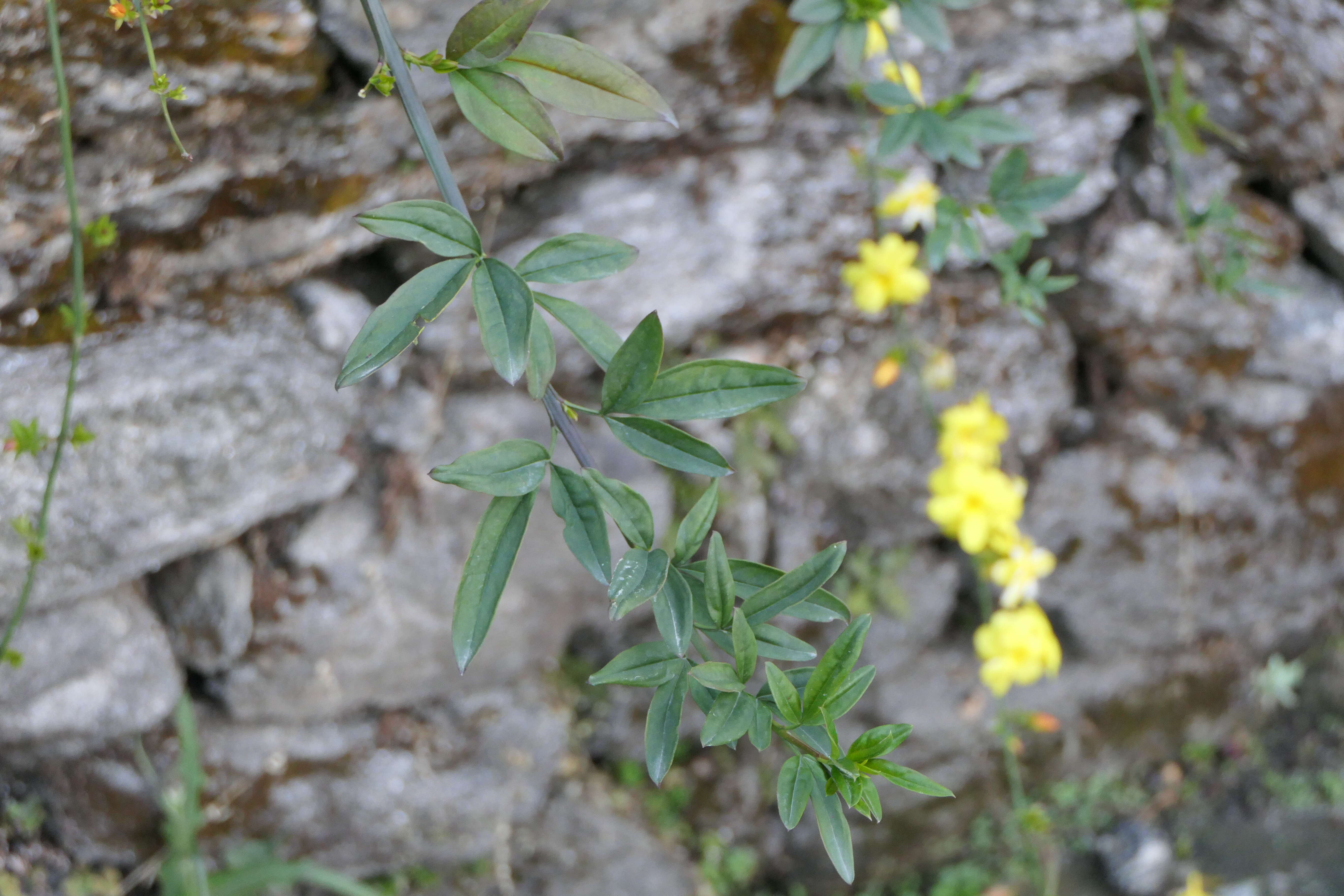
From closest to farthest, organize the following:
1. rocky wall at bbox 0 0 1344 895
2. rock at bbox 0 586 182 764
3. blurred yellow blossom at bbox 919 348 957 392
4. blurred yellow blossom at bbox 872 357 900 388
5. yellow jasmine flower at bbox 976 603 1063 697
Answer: rocky wall at bbox 0 0 1344 895 → rock at bbox 0 586 182 764 → yellow jasmine flower at bbox 976 603 1063 697 → blurred yellow blossom at bbox 872 357 900 388 → blurred yellow blossom at bbox 919 348 957 392

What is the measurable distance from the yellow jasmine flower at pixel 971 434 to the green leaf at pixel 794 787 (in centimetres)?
97

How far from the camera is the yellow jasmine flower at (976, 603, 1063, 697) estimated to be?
→ 1481 millimetres

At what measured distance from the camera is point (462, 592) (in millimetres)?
664

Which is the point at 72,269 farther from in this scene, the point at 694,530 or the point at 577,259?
the point at 694,530

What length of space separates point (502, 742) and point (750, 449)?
0.78m

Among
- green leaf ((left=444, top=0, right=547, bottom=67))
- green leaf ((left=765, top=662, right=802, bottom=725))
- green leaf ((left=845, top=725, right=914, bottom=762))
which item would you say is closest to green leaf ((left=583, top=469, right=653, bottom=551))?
green leaf ((left=765, top=662, right=802, bottom=725))

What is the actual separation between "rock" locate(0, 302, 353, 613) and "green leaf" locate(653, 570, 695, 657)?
0.88m

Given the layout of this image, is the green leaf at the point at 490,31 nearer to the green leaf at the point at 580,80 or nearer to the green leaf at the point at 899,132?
the green leaf at the point at 580,80

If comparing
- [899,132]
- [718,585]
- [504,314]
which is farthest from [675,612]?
[899,132]

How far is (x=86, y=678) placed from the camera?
143cm

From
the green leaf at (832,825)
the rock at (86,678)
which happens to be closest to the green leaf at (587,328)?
the green leaf at (832,825)

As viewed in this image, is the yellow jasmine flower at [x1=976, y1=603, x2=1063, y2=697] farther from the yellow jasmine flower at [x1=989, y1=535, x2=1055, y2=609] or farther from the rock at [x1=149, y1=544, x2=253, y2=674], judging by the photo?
the rock at [x1=149, y1=544, x2=253, y2=674]

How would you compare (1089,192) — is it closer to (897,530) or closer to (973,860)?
(897,530)

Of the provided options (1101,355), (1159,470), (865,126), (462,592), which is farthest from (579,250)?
(1159,470)
